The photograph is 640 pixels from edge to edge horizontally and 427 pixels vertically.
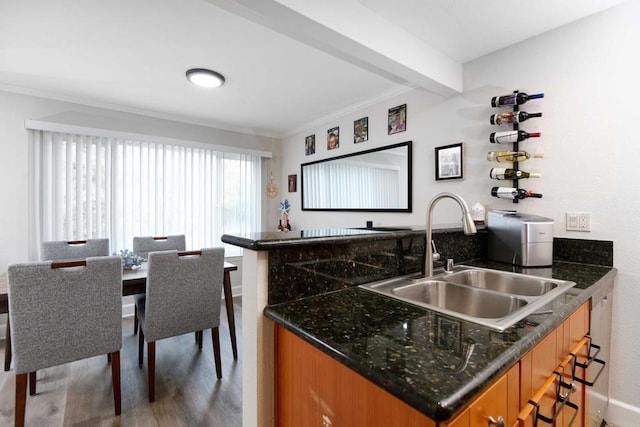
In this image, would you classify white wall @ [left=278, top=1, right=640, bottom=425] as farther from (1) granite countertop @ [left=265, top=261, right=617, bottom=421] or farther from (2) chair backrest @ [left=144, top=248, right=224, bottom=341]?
(2) chair backrest @ [left=144, top=248, right=224, bottom=341]

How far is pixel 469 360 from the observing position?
66 cm

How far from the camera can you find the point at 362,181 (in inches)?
123

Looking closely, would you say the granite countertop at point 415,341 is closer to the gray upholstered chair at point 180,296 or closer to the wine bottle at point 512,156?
the wine bottle at point 512,156

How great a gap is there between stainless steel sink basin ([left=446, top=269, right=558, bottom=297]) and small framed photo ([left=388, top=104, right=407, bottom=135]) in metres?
1.59

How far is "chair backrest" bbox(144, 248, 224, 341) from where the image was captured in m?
1.83

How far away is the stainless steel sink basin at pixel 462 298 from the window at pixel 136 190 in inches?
124

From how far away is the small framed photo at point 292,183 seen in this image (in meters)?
4.17

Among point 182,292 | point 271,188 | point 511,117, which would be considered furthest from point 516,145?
point 271,188

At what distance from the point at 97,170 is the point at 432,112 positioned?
3409 millimetres

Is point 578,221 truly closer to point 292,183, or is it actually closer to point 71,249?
point 292,183

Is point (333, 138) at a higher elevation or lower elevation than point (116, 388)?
higher

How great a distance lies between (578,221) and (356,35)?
170cm

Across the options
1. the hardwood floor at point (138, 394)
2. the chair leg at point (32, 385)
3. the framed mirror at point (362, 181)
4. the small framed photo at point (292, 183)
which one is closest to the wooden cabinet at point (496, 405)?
the hardwood floor at point (138, 394)

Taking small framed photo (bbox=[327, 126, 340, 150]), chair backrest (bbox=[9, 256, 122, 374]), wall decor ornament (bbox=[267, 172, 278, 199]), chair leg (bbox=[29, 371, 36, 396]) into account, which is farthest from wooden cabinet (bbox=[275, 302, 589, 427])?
wall decor ornament (bbox=[267, 172, 278, 199])
